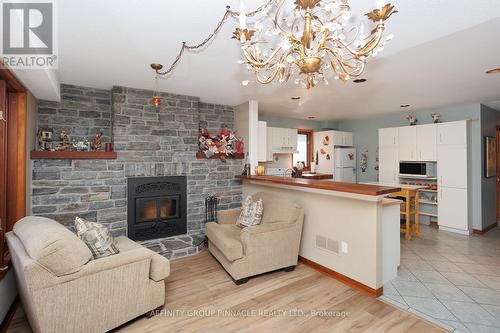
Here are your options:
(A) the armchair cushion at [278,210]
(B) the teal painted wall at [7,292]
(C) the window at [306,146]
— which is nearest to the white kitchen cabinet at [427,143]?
(C) the window at [306,146]

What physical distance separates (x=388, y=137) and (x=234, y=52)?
14.7ft

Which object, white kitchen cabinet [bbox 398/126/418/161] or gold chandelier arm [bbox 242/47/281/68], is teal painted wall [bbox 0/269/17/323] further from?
white kitchen cabinet [bbox 398/126/418/161]

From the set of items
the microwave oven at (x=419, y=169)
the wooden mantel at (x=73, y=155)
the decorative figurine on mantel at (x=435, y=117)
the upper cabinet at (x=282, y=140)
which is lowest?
the microwave oven at (x=419, y=169)

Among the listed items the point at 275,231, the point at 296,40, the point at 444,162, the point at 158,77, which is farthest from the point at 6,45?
the point at 444,162

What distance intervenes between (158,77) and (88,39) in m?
1.03

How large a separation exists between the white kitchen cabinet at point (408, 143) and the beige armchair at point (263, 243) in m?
3.47

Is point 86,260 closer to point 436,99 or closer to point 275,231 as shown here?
point 275,231

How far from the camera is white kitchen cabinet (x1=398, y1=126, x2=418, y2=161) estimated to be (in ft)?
16.7

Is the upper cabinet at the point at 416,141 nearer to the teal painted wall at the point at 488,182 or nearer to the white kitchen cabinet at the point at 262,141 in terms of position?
the teal painted wall at the point at 488,182

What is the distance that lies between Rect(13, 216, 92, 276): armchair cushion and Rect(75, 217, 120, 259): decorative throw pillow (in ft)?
0.70

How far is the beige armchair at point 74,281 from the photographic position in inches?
66.5

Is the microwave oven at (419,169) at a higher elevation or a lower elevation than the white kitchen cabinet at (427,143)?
lower

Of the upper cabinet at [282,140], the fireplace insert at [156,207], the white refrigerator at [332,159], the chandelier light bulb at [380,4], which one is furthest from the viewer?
the white refrigerator at [332,159]

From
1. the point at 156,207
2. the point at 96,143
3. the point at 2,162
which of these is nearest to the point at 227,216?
the point at 156,207
